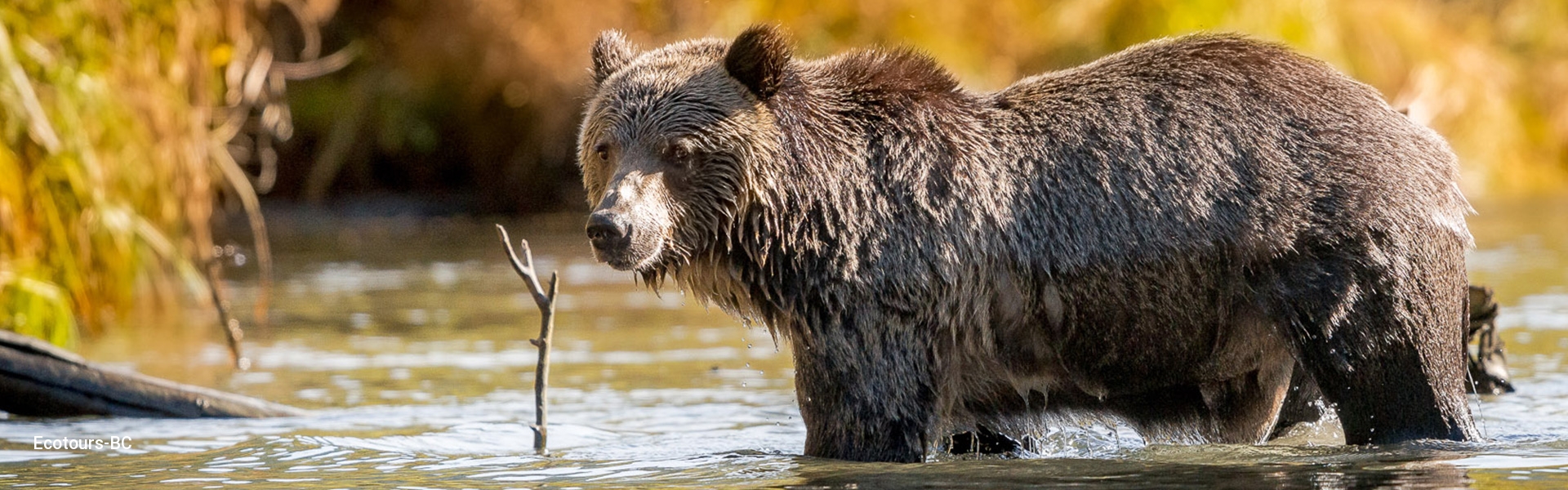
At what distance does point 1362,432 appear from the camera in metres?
5.98

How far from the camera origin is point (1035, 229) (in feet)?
19.4

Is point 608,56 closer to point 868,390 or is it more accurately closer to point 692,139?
point 692,139

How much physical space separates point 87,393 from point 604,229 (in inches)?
114

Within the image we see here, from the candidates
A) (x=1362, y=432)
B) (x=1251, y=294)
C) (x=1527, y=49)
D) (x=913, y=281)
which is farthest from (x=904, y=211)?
Answer: (x=1527, y=49)

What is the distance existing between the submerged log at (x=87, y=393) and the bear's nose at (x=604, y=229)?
2.51 metres

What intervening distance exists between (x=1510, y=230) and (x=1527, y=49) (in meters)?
11.5

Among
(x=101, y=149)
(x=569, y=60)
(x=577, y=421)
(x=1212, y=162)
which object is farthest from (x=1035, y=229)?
(x=569, y=60)

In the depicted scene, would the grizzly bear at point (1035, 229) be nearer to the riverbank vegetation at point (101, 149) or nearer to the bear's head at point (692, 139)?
the bear's head at point (692, 139)

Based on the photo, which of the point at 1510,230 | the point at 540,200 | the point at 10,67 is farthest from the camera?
the point at 540,200

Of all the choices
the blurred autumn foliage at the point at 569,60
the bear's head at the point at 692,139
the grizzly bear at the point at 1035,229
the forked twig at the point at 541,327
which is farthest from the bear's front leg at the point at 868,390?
the blurred autumn foliage at the point at 569,60

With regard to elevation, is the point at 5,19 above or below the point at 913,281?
above

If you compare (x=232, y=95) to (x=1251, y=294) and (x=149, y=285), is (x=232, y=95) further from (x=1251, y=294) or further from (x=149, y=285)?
(x=1251, y=294)

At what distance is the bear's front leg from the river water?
9 centimetres

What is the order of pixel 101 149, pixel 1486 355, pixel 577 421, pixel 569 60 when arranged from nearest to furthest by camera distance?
pixel 577 421, pixel 1486 355, pixel 101 149, pixel 569 60
